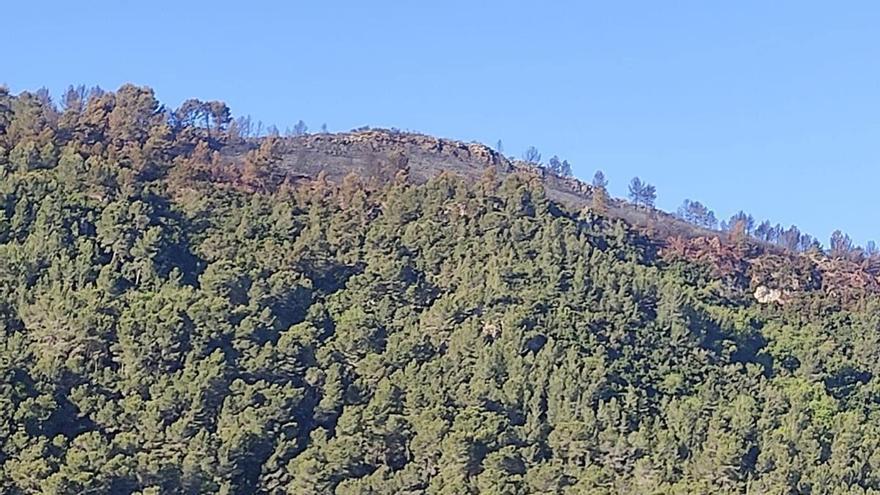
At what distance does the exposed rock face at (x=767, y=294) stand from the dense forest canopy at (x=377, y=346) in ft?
1.58

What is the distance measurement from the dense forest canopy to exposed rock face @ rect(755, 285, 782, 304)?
481mm

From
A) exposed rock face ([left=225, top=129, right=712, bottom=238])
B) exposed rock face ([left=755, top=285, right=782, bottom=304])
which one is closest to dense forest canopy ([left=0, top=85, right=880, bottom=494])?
exposed rock face ([left=755, top=285, right=782, bottom=304])

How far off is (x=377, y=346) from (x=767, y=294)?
24.5 meters

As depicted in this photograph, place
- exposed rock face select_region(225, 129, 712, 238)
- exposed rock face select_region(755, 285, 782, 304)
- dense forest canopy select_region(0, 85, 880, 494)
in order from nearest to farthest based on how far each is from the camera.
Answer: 1. dense forest canopy select_region(0, 85, 880, 494)
2. exposed rock face select_region(755, 285, 782, 304)
3. exposed rock face select_region(225, 129, 712, 238)

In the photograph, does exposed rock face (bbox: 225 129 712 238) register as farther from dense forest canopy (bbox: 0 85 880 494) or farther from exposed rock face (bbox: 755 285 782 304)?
dense forest canopy (bbox: 0 85 880 494)

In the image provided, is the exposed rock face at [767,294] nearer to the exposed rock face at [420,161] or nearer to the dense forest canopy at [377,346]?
the dense forest canopy at [377,346]

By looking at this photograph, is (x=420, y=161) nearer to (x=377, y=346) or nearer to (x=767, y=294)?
(x=767, y=294)

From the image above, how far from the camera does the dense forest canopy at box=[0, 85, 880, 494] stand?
1518 inches

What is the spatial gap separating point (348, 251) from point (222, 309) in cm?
939

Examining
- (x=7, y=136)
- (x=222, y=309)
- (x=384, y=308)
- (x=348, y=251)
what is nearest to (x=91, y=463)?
(x=222, y=309)

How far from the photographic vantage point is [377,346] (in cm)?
4600

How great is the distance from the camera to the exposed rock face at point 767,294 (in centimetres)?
6329

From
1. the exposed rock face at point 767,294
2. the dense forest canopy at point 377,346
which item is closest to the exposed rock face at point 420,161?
the exposed rock face at point 767,294

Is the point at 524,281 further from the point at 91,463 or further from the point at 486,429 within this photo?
the point at 91,463
